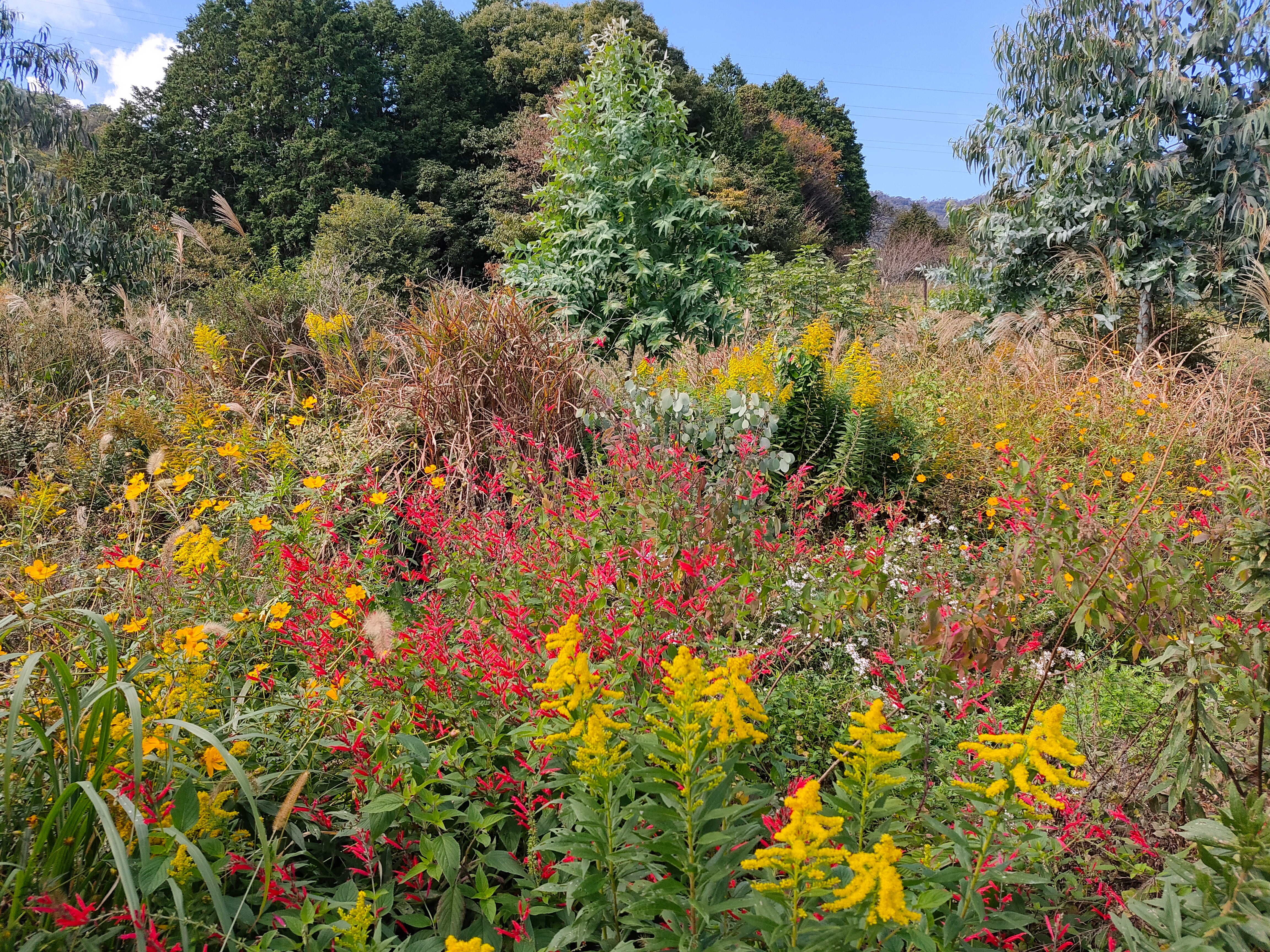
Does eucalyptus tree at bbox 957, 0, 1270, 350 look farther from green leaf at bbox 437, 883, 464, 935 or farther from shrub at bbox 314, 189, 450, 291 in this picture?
shrub at bbox 314, 189, 450, 291

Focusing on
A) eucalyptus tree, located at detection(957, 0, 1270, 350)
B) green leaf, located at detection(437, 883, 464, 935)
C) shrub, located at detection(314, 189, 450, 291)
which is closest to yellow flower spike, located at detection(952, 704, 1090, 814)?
green leaf, located at detection(437, 883, 464, 935)

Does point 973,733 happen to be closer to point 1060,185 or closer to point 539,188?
point 539,188

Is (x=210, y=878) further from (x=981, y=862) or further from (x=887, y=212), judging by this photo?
(x=887, y=212)

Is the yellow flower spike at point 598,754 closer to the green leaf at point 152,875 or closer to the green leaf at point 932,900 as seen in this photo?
the green leaf at point 932,900

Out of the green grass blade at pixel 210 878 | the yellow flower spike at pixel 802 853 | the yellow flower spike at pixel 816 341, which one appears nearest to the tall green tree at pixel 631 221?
the yellow flower spike at pixel 816 341

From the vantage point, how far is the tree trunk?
303 inches

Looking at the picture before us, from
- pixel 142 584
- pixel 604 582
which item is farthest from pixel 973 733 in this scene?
pixel 142 584

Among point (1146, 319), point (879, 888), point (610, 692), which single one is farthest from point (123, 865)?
point (1146, 319)

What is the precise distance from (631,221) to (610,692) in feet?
17.5

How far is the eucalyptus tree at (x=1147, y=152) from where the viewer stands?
7.55m

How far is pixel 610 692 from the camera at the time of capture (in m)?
1.28

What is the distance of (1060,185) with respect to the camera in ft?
27.1

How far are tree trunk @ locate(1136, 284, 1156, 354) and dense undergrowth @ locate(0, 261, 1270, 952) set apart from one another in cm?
484

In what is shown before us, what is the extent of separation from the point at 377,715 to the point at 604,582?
0.60 meters
